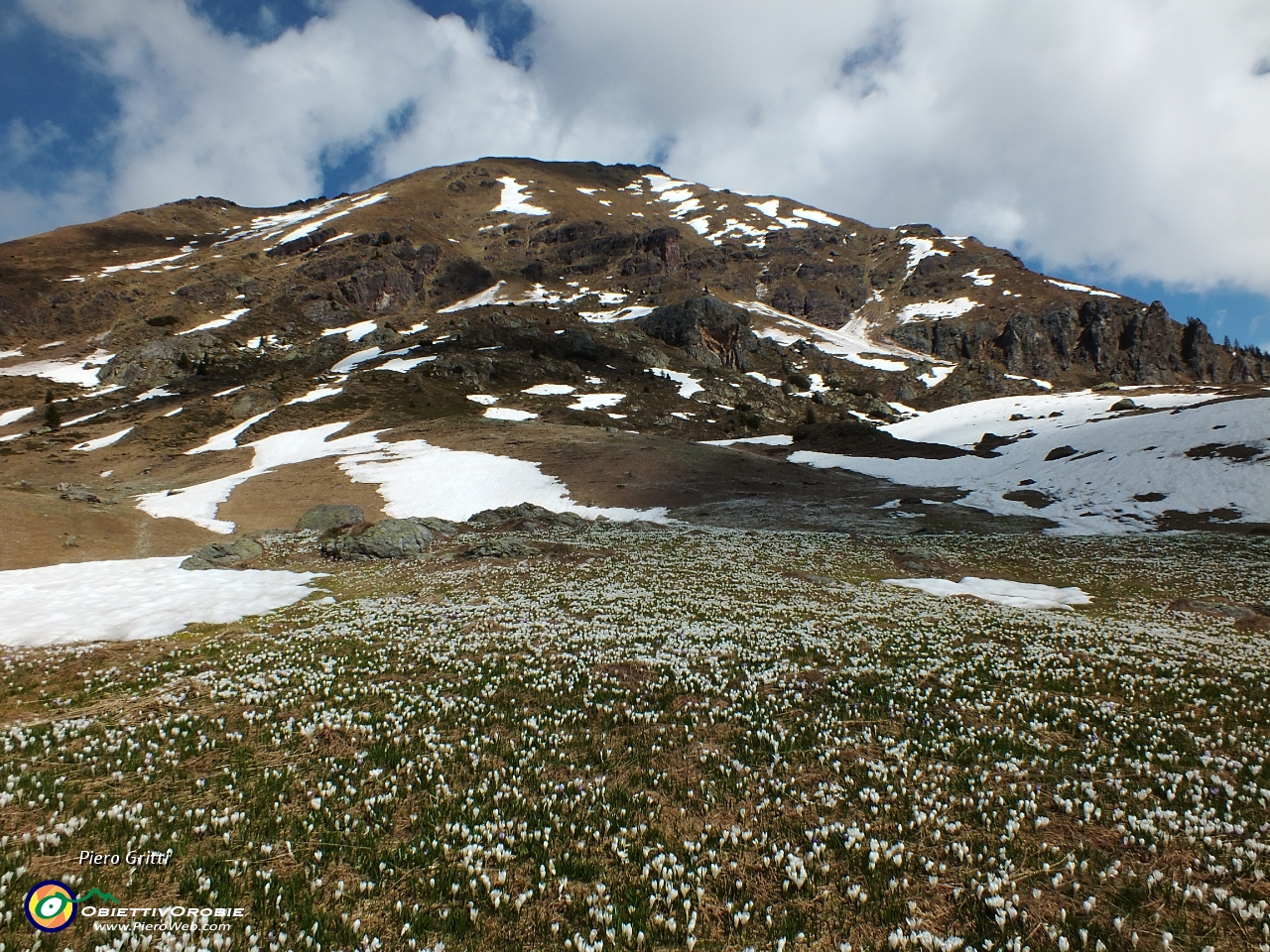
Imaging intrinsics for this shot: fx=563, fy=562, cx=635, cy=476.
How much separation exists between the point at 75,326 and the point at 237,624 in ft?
683

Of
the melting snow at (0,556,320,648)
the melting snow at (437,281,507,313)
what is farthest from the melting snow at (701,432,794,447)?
the melting snow at (437,281,507,313)

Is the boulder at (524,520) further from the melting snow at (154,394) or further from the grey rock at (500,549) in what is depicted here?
the melting snow at (154,394)

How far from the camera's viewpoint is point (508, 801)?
25.7 feet

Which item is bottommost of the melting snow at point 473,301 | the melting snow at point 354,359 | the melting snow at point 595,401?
the melting snow at point 595,401

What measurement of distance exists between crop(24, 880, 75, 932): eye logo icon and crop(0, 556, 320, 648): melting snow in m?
13.4

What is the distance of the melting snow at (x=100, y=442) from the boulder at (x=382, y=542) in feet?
252

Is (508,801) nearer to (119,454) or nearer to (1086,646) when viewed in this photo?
(1086,646)

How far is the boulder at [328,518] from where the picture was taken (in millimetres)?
42219

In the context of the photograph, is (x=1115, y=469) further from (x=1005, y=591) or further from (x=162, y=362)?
(x=162, y=362)

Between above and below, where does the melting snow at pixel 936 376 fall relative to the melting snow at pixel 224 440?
above

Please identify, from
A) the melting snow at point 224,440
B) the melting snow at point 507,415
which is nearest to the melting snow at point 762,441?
the melting snow at point 507,415

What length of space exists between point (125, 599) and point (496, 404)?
289 ft

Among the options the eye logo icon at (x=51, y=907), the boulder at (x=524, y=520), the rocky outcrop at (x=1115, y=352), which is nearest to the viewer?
the eye logo icon at (x=51, y=907)

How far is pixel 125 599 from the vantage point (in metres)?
20.5
